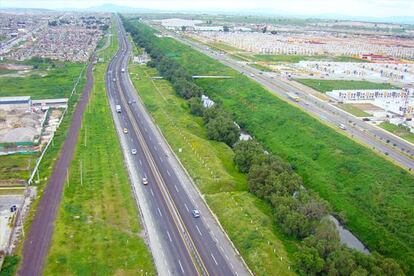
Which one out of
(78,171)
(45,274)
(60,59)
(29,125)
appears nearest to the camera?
(45,274)

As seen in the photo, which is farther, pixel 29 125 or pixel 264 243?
pixel 29 125

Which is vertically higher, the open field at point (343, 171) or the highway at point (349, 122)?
the highway at point (349, 122)

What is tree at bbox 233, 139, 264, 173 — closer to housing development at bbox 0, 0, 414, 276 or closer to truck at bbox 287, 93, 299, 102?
housing development at bbox 0, 0, 414, 276

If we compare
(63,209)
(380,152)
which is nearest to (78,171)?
(63,209)

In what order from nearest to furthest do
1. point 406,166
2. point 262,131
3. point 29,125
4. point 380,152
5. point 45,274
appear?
point 45,274, point 406,166, point 380,152, point 29,125, point 262,131

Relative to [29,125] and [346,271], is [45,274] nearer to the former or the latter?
[346,271]

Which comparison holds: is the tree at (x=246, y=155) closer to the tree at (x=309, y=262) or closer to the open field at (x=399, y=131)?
the tree at (x=309, y=262)

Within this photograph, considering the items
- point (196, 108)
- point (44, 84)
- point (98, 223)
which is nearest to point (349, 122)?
point (196, 108)

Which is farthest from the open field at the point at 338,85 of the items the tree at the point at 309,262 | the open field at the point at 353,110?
the tree at the point at 309,262
